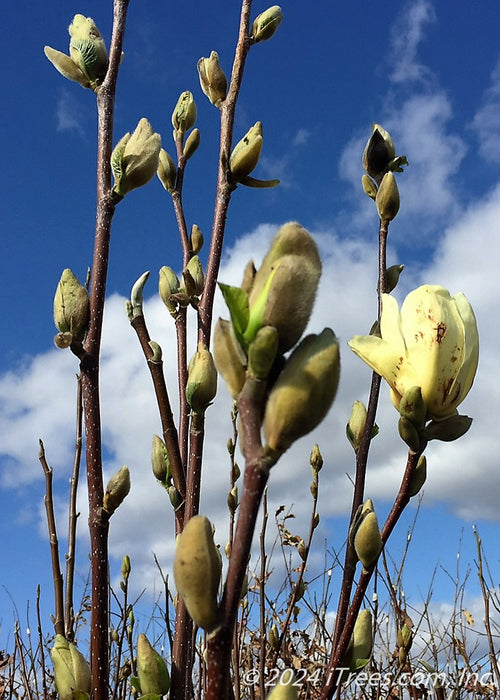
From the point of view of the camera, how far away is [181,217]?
1.35 meters

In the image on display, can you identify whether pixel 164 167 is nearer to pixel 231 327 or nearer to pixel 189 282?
pixel 189 282

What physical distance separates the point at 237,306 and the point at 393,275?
0.74 m

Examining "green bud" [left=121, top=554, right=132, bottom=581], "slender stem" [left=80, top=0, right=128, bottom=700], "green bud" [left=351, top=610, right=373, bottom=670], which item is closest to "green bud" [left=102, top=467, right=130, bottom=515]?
"slender stem" [left=80, top=0, right=128, bottom=700]

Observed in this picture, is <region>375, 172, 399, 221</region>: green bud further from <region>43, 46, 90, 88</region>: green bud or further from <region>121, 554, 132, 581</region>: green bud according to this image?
<region>121, 554, 132, 581</region>: green bud

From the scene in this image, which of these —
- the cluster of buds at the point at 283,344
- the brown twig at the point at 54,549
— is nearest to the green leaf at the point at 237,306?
the cluster of buds at the point at 283,344

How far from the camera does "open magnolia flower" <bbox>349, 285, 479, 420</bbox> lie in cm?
77

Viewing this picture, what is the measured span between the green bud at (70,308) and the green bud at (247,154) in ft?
1.18

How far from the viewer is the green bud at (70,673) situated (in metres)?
0.79

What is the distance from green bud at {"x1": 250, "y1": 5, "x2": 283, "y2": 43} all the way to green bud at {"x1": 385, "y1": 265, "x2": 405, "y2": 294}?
1.64 feet

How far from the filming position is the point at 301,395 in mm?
442

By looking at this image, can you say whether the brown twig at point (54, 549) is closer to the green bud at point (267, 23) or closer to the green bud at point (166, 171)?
the green bud at point (166, 171)

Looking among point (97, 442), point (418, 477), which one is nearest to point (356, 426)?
point (418, 477)

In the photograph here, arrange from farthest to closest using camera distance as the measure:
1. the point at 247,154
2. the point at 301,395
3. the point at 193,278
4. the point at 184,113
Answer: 1. the point at 184,113
2. the point at 193,278
3. the point at 247,154
4. the point at 301,395

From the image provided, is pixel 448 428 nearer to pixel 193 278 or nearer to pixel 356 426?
pixel 356 426
